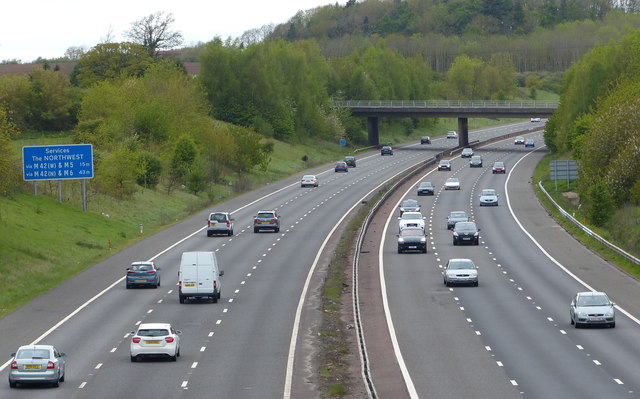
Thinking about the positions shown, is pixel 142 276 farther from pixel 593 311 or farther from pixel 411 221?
pixel 411 221

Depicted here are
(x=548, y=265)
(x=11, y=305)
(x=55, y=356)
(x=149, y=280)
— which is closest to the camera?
(x=55, y=356)

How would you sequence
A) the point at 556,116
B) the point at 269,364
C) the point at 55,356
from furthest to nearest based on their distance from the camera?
the point at 556,116, the point at 269,364, the point at 55,356

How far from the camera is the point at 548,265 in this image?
64.4 metres

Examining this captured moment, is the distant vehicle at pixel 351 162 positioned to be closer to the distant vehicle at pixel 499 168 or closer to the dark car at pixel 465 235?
the distant vehicle at pixel 499 168

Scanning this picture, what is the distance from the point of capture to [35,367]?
109 ft

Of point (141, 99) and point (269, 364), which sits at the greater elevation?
point (141, 99)

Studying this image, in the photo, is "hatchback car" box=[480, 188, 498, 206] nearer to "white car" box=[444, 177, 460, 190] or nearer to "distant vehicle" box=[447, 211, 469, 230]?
"white car" box=[444, 177, 460, 190]

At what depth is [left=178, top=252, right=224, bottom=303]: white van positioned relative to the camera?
2026 inches

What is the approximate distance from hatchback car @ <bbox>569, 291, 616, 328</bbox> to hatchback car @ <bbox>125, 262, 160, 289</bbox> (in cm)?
2174

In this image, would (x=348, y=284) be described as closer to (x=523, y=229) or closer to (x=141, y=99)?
(x=523, y=229)

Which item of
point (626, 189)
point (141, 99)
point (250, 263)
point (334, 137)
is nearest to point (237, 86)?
point (334, 137)

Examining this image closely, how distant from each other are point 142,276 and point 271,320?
11.5 metres

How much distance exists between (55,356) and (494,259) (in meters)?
37.9

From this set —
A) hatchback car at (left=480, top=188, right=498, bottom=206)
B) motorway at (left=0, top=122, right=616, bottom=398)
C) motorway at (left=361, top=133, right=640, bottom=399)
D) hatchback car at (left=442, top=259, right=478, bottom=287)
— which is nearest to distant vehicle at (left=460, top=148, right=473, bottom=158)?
hatchback car at (left=480, top=188, right=498, bottom=206)
